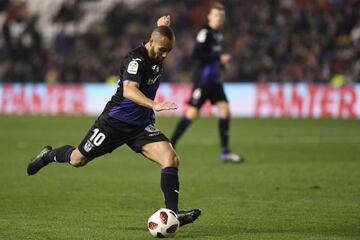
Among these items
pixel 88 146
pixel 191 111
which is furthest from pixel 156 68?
pixel 191 111

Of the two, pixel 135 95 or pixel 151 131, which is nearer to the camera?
pixel 135 95

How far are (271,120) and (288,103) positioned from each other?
5.92ft

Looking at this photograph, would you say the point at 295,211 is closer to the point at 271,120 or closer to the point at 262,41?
the point at 271,120

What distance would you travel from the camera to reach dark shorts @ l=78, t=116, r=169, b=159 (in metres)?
8.66

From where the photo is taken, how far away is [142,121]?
8.65 metres

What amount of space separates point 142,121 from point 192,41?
Answer: 883 inches

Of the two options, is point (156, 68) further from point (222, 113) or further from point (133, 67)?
point (222, 113)

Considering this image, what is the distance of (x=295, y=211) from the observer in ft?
30.9

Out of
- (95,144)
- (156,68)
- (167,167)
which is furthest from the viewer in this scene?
(95,144)

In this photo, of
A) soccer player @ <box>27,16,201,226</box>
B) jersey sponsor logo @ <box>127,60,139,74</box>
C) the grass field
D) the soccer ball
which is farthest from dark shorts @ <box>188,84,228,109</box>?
the soccer ball

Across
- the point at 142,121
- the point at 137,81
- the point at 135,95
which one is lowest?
the point at 142,121

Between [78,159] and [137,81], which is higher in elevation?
[137,81]

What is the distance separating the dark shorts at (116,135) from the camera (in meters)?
8.66

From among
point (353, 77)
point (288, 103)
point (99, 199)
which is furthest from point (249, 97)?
point (99, 199)
